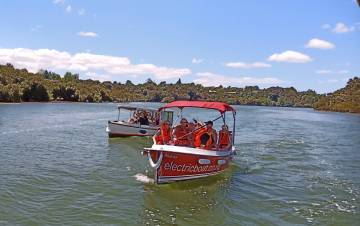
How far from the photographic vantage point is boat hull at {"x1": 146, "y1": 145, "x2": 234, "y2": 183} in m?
20.9

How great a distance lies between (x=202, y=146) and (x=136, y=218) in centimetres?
734

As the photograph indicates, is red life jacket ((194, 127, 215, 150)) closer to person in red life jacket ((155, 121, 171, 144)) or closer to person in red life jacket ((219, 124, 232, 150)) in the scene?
person in red life jacket ((155, 121, 171, 144))

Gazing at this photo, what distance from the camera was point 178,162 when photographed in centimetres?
2108

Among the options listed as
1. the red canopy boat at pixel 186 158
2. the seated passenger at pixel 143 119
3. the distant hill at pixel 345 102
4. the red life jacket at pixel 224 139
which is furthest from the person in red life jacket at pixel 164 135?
the distant hill at pixel 345 102

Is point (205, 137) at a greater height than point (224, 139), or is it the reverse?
point (205, 137)

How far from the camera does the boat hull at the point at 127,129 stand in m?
41.2

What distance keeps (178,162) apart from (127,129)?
21065 mm

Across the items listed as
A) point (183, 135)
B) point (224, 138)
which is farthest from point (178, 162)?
point (224, 138)

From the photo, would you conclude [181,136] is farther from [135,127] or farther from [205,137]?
[135,127]

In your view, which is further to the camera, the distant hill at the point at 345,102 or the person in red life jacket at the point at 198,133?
the distant hill at the point at 345,102

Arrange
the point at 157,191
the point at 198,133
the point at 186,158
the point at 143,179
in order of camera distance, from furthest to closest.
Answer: the point at 198,133 → the point at 143,179 → the point at 186,158 → the point at 157,191

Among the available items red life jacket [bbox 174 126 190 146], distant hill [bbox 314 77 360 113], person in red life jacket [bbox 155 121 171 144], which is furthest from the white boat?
distant hill [bbox 314 77 360 113]

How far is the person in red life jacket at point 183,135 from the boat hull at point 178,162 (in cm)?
101

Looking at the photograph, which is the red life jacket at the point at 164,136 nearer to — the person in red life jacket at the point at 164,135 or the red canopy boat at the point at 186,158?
the person in red life jacket at the point at 164,135
